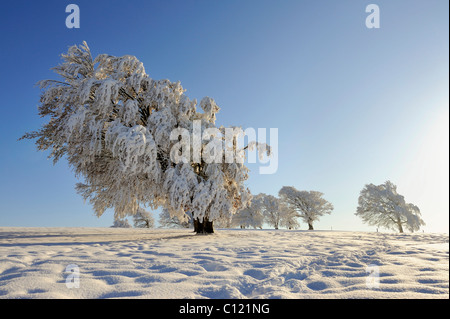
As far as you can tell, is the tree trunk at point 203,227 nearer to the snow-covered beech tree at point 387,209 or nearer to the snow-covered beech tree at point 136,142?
the snow-covered beech tree at point 136,142

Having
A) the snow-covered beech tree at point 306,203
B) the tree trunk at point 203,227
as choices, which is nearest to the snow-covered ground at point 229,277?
the tree trunk at point 203,227

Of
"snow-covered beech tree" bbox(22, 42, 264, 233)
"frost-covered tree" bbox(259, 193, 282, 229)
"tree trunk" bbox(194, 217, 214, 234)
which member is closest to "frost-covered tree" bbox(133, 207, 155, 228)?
"frost-covered tree" bbox(259, 193, 282, 229)

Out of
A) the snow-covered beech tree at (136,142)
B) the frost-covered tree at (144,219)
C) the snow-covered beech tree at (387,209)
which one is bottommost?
the frost-covered tree at (144,219)

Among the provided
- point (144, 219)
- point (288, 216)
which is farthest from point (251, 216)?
point (144, 219)

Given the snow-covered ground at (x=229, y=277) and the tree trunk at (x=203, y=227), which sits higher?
the snow-covered ground at (x=229, y=277)

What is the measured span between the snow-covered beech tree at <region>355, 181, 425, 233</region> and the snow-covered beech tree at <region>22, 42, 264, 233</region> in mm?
24482

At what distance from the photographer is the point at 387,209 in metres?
28.5

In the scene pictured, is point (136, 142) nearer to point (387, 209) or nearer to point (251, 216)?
point (251, 216)

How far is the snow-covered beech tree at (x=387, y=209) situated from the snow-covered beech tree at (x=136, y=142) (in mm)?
24482

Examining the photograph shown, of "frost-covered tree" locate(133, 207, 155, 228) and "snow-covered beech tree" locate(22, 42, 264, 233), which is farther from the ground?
"snow-covered beech tree" locate(22, 42, 264, 233)

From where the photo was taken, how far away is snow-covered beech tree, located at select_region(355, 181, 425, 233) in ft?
88.2

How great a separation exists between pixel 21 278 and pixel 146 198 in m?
7.02

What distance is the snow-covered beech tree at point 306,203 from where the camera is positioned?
30.8m

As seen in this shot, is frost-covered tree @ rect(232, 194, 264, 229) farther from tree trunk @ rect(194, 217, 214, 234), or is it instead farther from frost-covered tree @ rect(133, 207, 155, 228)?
tree trunk @ rect(194, 217, 214, 234)
